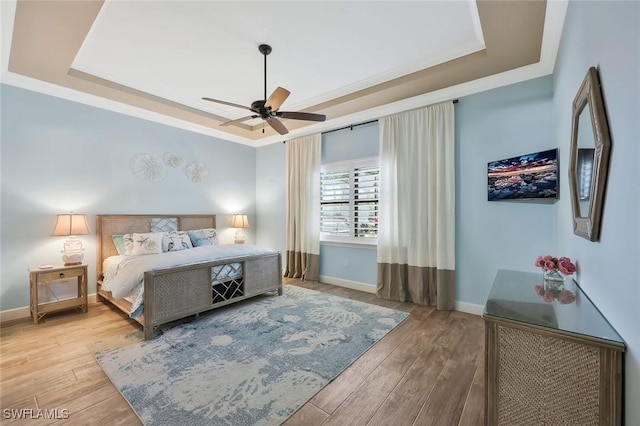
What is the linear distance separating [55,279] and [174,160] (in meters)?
2.35

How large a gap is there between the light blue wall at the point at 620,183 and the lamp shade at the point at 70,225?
4788 millimetres

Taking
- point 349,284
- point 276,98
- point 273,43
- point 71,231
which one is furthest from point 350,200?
point 71,231

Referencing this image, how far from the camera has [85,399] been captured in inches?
72.1

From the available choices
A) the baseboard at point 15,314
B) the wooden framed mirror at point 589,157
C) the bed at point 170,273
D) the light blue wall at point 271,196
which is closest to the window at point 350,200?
the light blue wall at point 271,196

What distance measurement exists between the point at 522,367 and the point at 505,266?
A: 2291 millimetres

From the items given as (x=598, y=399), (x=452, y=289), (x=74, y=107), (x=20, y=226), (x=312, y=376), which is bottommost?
(x=312, y=376)

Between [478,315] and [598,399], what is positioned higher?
[598,399]

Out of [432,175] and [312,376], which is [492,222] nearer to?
[432,175]

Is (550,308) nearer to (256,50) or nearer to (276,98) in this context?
(276,98)

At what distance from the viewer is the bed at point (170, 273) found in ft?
9.11

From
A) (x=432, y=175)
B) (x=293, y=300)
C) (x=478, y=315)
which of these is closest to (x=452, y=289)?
(x=478, y=315)

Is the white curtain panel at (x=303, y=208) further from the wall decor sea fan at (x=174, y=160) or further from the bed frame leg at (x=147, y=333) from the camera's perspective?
the bed frame leg at (x=147, y=333)

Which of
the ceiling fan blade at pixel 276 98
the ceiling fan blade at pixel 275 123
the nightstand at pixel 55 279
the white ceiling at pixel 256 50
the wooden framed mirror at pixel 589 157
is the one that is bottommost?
the nightstand at pixel 55 279

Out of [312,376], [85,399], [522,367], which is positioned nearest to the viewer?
[522,367]
